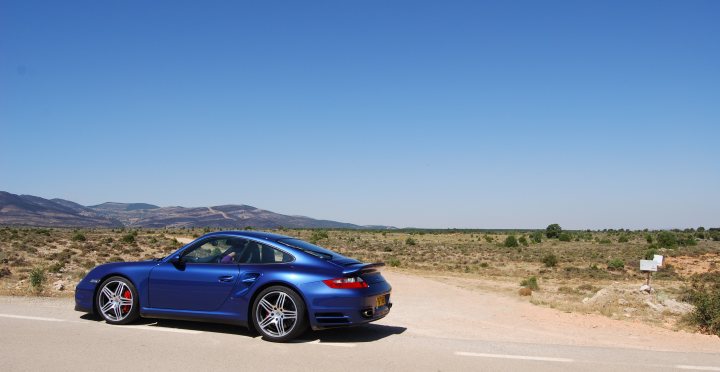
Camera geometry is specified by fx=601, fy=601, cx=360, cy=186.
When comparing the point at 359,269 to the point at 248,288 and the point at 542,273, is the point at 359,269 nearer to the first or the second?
the point at 248,288

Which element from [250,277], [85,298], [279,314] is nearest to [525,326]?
[279,314]

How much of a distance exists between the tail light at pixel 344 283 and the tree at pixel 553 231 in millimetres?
81155

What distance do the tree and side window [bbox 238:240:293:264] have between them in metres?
81.2

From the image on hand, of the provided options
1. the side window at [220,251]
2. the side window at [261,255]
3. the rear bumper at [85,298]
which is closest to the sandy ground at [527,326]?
the side window at [261,255]

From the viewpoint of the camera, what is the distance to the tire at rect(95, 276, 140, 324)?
27.9 ft

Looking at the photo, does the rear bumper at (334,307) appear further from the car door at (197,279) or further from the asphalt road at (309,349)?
the car door at (197,279)

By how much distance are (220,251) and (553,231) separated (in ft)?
279

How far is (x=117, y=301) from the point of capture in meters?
8.64

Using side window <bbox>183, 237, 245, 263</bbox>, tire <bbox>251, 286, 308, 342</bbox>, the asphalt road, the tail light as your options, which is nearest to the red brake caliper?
the asphalt road

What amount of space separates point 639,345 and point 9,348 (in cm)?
888

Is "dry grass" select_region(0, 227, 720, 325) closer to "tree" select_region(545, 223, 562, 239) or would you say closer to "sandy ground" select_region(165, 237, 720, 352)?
"sandy ground" select_region(165, 237, 720, 352)

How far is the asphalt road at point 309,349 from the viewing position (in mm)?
6621

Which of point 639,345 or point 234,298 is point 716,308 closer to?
point 639,345

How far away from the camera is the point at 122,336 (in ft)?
25.7
